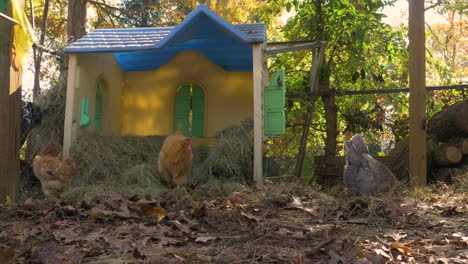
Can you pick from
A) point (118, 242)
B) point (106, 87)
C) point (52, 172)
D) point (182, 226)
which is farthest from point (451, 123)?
point (118, 242)

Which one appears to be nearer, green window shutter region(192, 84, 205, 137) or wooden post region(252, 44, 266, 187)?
wooden post region(252, 44, 266, 187)

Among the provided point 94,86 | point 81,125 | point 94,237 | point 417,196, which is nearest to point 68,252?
point 94,237

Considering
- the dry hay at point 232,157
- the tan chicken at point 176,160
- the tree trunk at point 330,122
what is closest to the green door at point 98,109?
the tan chicken at point 176,160

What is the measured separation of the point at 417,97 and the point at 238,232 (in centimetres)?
440

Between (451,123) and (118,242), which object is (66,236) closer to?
(118,242)

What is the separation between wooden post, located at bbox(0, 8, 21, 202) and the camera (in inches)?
195

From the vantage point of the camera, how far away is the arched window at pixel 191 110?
366 inches

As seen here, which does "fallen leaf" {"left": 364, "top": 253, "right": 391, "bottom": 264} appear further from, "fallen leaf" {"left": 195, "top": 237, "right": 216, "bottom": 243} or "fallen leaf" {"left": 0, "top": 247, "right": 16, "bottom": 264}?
"fallen leaf" {"left": 0, "top": 247, "right": 16, "bottom": 264}

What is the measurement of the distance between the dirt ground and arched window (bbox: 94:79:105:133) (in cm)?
Answer: 349

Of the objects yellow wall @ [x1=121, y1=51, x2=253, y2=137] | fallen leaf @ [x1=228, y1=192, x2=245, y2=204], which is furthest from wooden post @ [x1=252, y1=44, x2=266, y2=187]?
yellow wall @ [x1=121, y1=51, x2=253, y2=137]

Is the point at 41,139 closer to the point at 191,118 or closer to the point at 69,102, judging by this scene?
the point at 69,102

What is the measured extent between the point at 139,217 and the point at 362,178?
9.45 feet

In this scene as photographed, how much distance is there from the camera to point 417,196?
543cm

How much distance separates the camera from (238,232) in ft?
10.4
